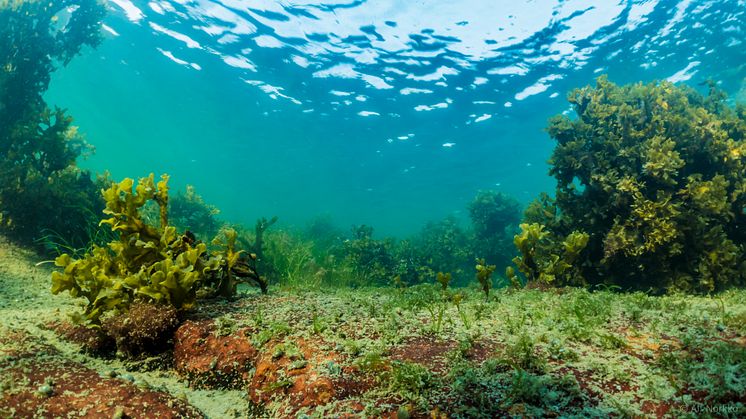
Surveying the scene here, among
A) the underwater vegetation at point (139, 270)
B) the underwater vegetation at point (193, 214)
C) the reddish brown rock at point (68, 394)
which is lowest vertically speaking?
the reddish brown rock at point (68, 394)

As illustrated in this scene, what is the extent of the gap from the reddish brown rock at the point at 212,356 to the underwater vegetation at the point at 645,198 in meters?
4.85

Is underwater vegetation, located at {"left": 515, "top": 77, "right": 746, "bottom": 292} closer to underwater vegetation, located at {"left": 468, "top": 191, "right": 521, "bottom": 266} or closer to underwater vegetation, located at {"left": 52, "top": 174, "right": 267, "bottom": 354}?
underwater vegetation, located at {"left": 52, "top": 174, "right": 267, "bottom": 354}

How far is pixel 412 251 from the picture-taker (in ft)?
43.4

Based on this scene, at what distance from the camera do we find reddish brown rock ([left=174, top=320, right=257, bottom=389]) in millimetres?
2799

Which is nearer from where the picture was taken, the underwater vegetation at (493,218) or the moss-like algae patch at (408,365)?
the moss-like algae patch at (408,365)

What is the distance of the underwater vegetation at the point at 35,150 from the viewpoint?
23.6 ft

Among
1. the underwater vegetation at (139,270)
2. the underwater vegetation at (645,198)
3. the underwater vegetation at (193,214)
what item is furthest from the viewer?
the underwater vegetation at (193,214)

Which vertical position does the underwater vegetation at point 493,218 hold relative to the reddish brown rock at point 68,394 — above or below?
above

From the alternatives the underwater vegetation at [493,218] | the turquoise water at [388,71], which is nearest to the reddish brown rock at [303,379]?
the turquoise water at [388,71]

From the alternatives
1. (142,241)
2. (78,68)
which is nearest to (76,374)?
(142,241)

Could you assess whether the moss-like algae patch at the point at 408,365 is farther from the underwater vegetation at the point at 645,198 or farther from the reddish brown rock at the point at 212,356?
the underwater vegetation at the point at 645,198

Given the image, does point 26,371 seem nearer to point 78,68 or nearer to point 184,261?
point 184,261

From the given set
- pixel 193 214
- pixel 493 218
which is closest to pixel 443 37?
pixel 493 218

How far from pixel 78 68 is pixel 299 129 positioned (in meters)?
20.9
